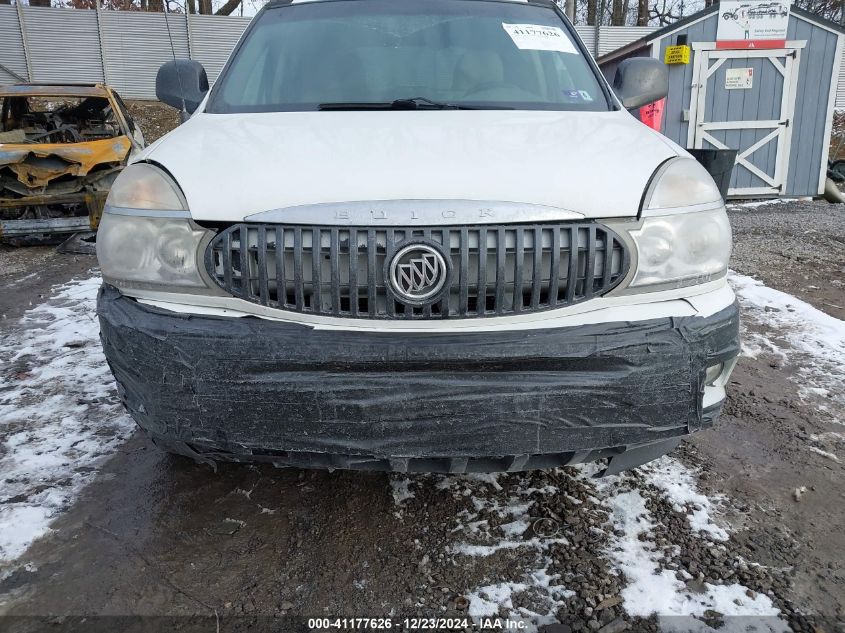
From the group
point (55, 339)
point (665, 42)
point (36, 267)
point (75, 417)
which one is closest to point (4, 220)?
point (36, 267)

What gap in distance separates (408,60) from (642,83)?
3.82 feet

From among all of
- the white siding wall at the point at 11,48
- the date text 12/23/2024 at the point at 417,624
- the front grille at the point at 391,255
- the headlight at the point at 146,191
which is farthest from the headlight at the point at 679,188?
the white siding wall at the point at 11,48

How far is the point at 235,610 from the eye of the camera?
186 centimetres

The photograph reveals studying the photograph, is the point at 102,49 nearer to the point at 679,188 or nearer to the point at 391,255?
the point at 391,255

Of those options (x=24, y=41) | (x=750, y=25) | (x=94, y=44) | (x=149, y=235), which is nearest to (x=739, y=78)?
(x=750, y=25)

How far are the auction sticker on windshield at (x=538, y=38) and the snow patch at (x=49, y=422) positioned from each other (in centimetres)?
261

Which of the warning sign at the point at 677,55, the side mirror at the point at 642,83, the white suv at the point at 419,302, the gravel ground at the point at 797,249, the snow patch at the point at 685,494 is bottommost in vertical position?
the gravel ground at the point at 797,249

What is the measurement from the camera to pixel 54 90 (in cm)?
771

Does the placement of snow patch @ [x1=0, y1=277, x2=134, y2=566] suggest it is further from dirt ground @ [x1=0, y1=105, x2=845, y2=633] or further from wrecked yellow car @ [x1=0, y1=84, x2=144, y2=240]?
wrecked yellow car @ [x1=0, y1=84, x2=144, y2=240]

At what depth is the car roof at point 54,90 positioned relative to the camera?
7.53m

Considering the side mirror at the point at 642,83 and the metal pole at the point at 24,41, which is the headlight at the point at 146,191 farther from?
the metal pole at the point at 24,41

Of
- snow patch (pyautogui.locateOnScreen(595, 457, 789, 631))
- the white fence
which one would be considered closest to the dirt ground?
snow patch (pyautogui.locateOnScreen(595, 457, 789, 631))

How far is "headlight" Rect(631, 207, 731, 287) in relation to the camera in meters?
1.88

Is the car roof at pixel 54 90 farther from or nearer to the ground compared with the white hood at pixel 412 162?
farther from the ground
